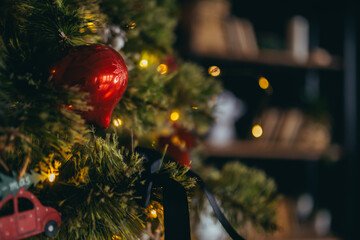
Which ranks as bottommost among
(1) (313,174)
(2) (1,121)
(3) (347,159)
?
(1) (313,174)

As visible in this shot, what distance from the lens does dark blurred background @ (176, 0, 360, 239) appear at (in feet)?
4.87

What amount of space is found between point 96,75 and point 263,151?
52.2 inches

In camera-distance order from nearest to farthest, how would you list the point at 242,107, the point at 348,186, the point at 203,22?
the point at 203,22 → the point at 348,186 → the point at 242,107

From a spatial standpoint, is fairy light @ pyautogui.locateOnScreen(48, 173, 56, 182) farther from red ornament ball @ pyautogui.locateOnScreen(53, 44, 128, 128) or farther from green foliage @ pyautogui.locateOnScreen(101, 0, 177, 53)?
green foliage @ pyautogui.locateOnScreen(101, 0, 177, 53)

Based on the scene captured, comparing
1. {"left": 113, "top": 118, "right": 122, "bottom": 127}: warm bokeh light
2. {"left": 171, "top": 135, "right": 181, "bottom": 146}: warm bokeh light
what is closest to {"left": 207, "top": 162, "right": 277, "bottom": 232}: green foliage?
{"left": 171, "top": 135, "right": 181, "bottom": 146}: warm bokeh light

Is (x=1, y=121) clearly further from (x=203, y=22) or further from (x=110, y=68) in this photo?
(x=203, y=22)

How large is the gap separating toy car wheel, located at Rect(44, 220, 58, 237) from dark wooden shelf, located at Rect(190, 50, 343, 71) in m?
1.21

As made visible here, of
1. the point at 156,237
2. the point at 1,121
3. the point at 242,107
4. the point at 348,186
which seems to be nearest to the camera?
the point at 1,121

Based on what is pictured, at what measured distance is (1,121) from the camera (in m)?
0.24

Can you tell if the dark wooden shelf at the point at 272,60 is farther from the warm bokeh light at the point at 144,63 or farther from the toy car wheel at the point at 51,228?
the toy car wheel at the point at 51,228

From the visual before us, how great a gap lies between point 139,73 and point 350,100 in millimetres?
1627

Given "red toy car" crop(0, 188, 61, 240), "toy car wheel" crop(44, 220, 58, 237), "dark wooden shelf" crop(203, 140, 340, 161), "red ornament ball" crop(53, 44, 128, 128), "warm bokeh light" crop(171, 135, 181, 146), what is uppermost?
"red ornament ball" crop(53, 44, 128, 128)

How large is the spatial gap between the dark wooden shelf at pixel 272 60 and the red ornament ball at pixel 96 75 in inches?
44.3

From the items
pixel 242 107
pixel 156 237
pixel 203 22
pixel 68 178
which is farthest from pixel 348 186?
pixel 68 178
